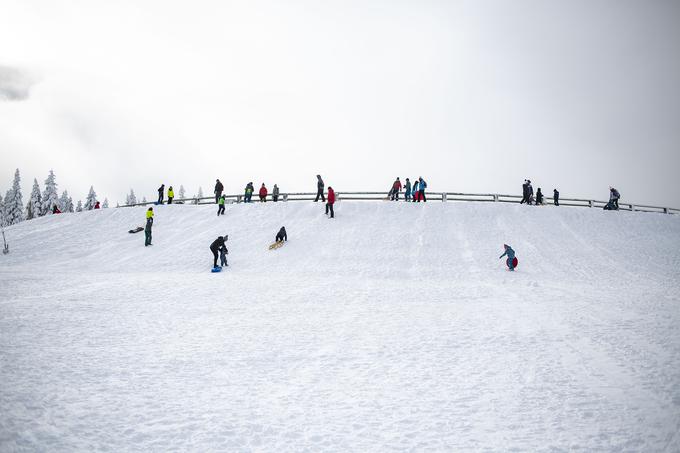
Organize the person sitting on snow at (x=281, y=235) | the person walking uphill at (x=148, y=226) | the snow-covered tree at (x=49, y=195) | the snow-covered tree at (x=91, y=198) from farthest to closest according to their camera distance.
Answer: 1. the snow-covered tree at (x=91, y=198)
2. the snow-covered tree at (x=49, y=195)
3. the person walking uphill at (x=148, y=226)
4. the person sitting on snow at (x=281, y=235)

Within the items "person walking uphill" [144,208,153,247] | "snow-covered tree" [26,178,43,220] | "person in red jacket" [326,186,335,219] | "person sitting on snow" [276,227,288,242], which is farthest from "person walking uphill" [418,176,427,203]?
"snow-covered tree" [26,178,43,220]

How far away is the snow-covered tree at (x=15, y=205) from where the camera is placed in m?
74.3

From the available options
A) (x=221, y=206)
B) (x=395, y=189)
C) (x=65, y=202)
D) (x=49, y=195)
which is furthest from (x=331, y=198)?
(x=65, y=202)

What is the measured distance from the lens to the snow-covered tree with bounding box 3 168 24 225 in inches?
2926

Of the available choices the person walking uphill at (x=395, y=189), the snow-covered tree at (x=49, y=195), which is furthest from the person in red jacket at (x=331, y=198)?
the snow-covered tree at (x=49, y=195)

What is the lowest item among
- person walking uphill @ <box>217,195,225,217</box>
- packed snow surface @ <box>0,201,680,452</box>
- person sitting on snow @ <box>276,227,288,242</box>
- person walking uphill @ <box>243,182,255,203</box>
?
packed snow surface @ <box>0,201,680,452</box>

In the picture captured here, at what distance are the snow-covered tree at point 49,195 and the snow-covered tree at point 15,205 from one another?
6269 millimetres

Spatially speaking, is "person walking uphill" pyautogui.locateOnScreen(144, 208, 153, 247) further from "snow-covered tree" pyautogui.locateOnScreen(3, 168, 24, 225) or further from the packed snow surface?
"snow-covered tree" pyautogui.locateOnScreen(3, 168, 24, 225)

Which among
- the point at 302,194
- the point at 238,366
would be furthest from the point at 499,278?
the point at 302,194

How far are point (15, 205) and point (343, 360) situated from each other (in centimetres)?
10137

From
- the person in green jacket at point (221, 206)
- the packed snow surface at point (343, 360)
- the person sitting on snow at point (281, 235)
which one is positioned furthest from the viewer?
the person in green jacket at point (221, 206)

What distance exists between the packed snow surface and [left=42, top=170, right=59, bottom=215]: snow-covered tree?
261 ft

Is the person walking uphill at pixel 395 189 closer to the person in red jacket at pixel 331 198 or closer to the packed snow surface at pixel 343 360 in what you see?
the person in red jacket at pixel 331 198

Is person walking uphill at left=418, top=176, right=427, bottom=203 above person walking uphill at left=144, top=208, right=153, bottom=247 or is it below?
above
